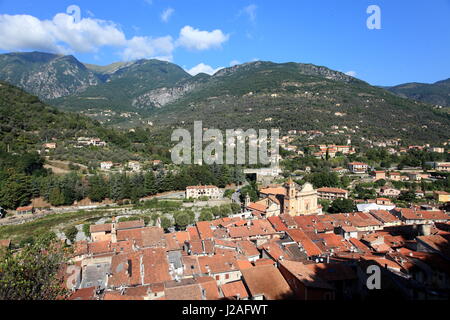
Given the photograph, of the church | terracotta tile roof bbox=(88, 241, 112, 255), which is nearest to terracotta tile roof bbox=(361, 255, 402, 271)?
terracotta tile roof bbox=(88, 241, 112, 255)

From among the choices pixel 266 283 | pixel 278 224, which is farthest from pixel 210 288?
pixel 278 224

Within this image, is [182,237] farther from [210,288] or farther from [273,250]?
[210,288]

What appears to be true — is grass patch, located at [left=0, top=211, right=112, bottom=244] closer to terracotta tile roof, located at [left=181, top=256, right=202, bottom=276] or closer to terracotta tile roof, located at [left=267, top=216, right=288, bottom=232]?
terracotta tile roof, located at [left=181, top=256, right=202, bottom=276]

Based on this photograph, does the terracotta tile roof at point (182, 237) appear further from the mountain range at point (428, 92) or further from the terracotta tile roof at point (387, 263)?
the mountain range at point (428, 92)

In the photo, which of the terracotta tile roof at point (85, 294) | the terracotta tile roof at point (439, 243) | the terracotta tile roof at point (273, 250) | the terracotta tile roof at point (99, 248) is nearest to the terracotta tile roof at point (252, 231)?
the terracotta tile roof at point (273, 250)

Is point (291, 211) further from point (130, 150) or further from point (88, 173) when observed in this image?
point (130, 150)
